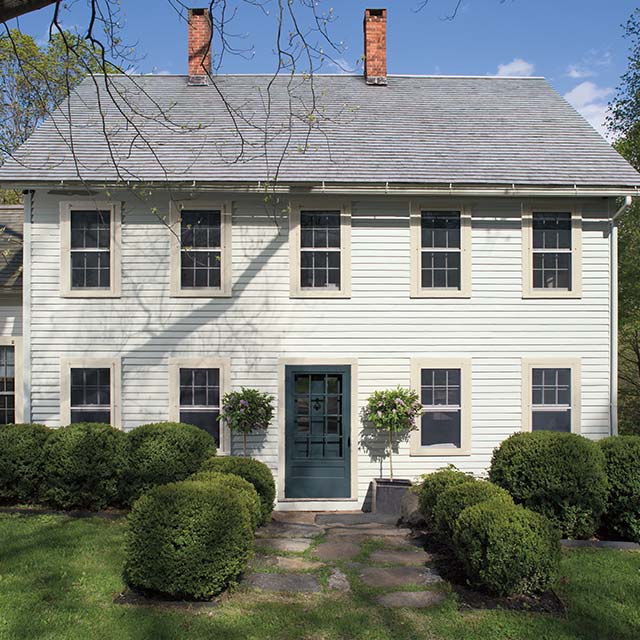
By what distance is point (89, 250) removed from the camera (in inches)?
397

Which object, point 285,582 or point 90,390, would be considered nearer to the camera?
point 285,582

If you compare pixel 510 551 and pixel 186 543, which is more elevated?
pixel 186 543

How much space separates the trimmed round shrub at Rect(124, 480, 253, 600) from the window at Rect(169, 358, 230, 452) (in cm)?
461

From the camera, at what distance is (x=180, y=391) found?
10133 millimetres

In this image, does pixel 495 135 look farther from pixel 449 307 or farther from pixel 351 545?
pixel 351 545

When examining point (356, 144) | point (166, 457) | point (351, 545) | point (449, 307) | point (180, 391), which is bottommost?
point (351, 545)

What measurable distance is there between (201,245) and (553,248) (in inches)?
246

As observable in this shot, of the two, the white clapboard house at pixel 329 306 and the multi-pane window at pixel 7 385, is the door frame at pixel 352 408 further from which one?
the multi-pane window at pixel 7 385

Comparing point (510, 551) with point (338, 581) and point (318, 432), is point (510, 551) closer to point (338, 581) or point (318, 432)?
point (338, 581)

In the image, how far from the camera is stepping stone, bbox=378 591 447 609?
5363 millimetres

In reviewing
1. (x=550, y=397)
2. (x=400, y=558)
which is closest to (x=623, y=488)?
(x=400, y=558)

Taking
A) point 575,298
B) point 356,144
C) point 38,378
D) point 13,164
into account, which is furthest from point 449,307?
point 13,164

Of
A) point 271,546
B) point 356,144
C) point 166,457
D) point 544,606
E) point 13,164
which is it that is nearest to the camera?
point 544,606

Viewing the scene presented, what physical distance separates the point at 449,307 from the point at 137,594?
6837 mm
